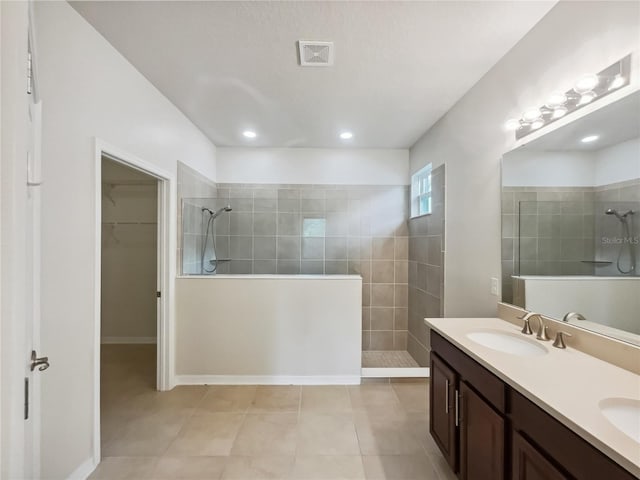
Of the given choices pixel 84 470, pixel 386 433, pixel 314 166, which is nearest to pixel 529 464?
pixel 386 433

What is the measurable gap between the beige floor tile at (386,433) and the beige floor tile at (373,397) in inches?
3.4

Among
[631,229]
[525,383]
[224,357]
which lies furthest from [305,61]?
[224,357]

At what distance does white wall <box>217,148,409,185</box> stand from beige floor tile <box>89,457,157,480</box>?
3.07 m

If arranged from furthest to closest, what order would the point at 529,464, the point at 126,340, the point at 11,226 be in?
the point at 126,340, the point at 529,464, the point at 11,226

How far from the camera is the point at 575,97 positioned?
144cm

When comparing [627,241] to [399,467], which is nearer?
[627,241]

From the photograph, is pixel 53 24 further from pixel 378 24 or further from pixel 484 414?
pixel 484 414

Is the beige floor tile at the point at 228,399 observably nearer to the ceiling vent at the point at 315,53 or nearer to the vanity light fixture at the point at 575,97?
the ceiling vent at the point at 315,53

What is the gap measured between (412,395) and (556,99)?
2.49 m

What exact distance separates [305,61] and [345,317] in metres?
2.25

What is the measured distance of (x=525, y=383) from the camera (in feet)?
3.52

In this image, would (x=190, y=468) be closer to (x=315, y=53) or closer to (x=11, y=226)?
(x=11, y=226)

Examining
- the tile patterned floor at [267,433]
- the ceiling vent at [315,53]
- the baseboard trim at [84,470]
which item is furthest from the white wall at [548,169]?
the baseboard trim at [84,470]

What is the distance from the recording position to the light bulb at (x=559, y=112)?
1.51m
